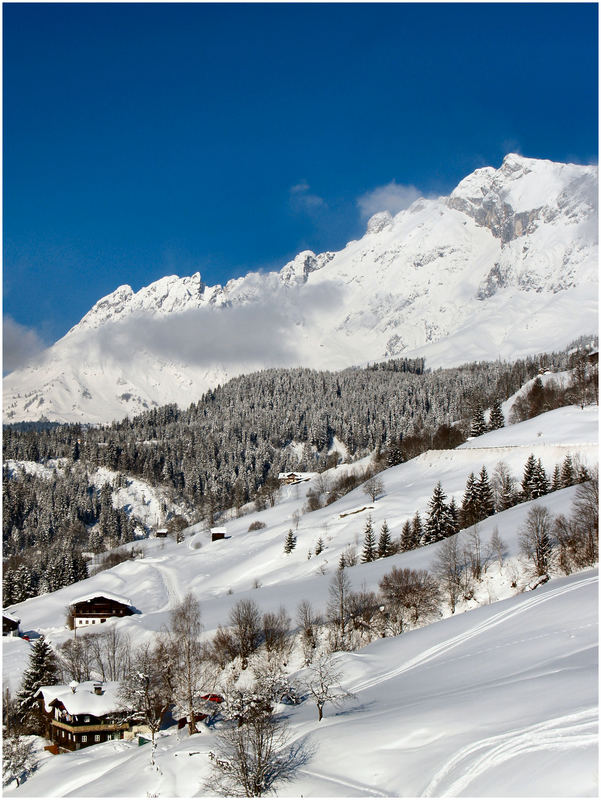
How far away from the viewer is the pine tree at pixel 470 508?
268ft

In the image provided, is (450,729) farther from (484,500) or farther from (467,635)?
(484,500)

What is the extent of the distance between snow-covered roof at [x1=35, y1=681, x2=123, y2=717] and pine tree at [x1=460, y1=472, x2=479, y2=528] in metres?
45.1

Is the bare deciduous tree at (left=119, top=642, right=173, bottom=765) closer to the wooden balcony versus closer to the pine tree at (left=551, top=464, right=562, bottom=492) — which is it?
the wooden balcony

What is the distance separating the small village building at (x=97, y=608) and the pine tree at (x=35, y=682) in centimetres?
2513

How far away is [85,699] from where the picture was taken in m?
48.2

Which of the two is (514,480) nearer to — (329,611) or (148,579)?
(329,611)

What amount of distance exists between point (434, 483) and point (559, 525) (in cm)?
4469

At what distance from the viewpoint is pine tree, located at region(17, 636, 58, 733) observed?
5276 centimetres

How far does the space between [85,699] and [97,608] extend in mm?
38329

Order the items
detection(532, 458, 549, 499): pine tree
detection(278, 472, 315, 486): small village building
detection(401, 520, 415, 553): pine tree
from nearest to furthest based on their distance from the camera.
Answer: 1. detection(401, 520, 415, 553): pine tree
2. detection(532, 458, 549, 499): pine tree
3. detection(278, 472, 315, 486): small village building

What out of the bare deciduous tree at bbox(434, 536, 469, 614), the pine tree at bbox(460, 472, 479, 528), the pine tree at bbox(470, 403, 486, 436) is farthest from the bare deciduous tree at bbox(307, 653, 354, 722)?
the pine tree at bbox(470, 403, 486, 436)

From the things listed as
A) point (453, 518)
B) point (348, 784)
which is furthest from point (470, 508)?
point (348, 784)

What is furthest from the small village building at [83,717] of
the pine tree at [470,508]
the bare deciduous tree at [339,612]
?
the pine tree at [470,508]

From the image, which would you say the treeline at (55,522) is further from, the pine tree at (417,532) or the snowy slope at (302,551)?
the pine tree at (417,532)
